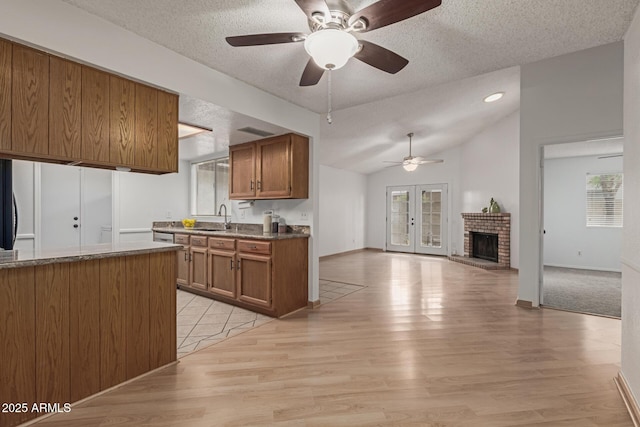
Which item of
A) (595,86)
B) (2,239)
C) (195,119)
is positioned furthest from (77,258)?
(595,86)

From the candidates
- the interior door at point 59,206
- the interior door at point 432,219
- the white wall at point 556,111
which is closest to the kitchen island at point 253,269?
the interior door at point 59,206

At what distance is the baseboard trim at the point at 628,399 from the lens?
67.0 inches

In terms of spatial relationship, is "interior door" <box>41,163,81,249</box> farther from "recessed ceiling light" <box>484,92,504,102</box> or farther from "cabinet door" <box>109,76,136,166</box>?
"recessed ceiling light" <box>484,92,504,102</box>

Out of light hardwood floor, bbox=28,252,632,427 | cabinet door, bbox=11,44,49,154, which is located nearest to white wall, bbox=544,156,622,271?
light hardwood floor, bbox=28,252,632,427

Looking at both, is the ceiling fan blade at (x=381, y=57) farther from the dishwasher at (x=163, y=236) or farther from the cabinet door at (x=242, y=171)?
the dishwasher at (x=163, y=236)

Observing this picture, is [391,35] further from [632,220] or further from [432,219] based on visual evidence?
[432,219]

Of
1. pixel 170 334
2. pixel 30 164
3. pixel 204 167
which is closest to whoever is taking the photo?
pixel 170 334

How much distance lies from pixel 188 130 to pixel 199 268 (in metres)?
1.90

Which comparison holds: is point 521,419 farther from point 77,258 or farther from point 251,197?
point 251,197

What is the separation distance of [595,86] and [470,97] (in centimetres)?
169

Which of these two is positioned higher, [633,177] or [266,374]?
[633,177]

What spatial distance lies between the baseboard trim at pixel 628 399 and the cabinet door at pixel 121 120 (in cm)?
364


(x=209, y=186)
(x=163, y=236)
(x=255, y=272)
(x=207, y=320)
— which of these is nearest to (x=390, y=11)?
(x=255, y=272)

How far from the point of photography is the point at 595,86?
3500 mm
